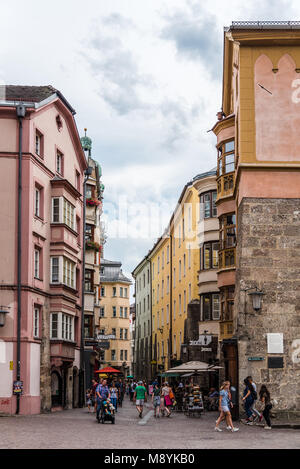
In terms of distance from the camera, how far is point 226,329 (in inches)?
1496

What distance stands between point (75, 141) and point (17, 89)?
4.88 meters

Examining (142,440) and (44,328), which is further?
(44,328)

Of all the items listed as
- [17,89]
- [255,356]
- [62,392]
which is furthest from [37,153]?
[255,356]

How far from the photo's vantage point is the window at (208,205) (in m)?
49.2

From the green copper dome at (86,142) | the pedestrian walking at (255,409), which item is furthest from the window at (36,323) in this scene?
the green copper dome at (86,142)

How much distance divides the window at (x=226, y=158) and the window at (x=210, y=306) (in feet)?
36.3

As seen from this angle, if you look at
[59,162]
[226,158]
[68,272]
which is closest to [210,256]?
[226,158]

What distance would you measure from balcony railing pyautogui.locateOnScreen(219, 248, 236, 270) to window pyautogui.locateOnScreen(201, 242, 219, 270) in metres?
9.35

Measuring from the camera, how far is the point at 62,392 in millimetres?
38125

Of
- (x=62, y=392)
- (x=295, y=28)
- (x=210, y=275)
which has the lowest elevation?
(x=62, y=392)

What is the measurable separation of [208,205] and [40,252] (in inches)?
684

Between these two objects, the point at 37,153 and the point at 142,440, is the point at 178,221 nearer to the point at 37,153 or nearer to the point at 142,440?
the point at 37,153

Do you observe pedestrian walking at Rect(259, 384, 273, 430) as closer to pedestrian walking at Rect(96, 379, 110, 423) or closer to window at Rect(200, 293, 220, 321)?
pedestrian walking at Rect(96, 379, 110, 423)

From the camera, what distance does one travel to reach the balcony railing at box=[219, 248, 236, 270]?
123 ft
